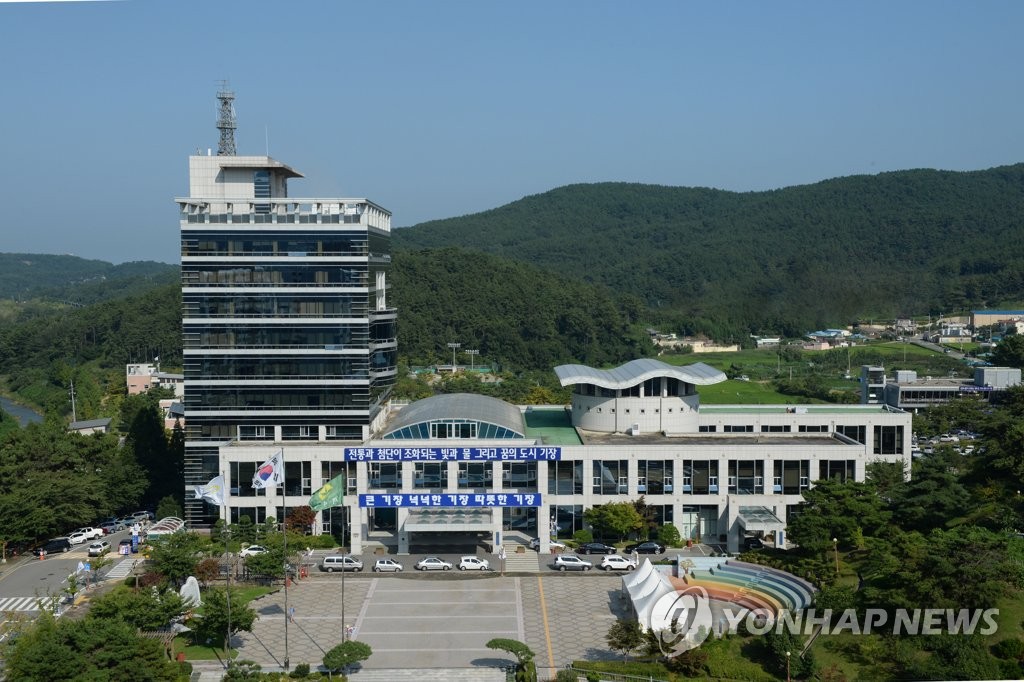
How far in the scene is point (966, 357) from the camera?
9600cm

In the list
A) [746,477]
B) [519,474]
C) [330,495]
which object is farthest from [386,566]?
[746,477]

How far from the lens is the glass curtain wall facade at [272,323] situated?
42.3 m

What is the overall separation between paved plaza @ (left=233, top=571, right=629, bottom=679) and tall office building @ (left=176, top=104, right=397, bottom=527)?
875 centimetres

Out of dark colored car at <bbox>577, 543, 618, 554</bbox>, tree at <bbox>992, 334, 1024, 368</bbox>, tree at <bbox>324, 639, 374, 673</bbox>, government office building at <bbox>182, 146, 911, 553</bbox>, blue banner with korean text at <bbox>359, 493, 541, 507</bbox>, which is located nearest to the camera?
tree at <bbox>324, 639, 374, 673</bbox>

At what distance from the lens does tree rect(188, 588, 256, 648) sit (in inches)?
1147

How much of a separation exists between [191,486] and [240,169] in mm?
13824

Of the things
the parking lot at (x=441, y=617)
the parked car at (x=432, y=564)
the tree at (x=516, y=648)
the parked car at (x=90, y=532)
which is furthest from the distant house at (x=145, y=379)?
the tree at (x=516, y=648)

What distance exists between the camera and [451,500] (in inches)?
1559

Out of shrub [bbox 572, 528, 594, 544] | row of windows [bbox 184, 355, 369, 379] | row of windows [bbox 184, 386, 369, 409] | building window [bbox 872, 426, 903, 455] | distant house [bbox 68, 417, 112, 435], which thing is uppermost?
row of windows [bbox 184, 355, 369, 379]

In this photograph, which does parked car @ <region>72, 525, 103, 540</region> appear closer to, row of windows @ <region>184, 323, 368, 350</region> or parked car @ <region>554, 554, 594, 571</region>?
row of windows @ <region>184, 323, 368, 350</region>

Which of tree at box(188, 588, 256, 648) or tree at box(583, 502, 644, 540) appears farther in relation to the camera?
tree at box(583, 502, 644, 540)

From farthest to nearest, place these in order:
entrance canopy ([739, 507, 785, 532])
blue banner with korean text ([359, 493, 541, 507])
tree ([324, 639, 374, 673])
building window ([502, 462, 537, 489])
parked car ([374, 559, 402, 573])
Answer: building window ([502, 462, 537, 489]) < blue banner with korean text ([359, 493, 541, 507]) < entrance canopy ([739, 507, 785, 532]) < parked car ([374, 559, 402, 573]) < tree ([324, 639, 374, 673])

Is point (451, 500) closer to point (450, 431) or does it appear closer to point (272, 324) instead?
point (450, 431)

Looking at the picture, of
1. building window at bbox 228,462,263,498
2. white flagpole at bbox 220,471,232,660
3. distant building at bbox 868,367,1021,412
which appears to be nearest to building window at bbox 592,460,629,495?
building window at bbox 228,462,263,498
